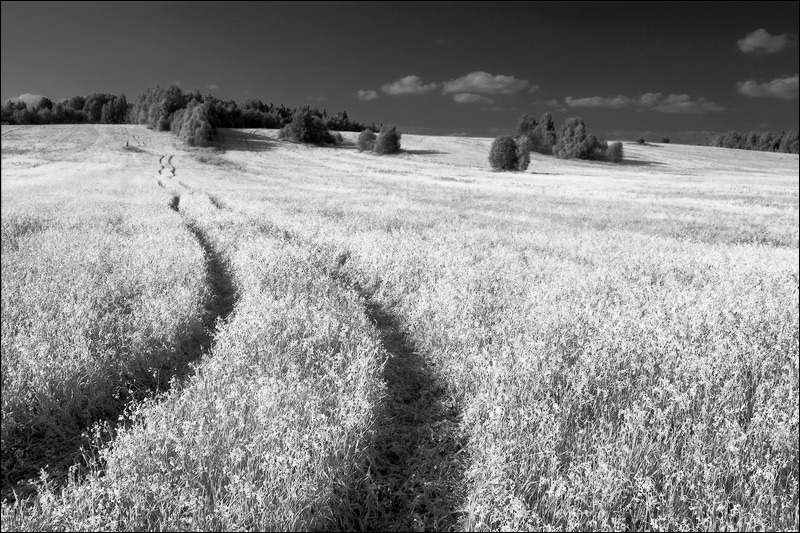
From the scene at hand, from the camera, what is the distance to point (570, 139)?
104m

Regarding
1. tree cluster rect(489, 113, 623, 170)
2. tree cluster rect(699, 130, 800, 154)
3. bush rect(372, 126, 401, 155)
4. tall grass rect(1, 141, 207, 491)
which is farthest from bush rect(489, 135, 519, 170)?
tree cluster rect(699, 130, 800, 154)

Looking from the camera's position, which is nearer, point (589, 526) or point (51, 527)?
point (51, 527)

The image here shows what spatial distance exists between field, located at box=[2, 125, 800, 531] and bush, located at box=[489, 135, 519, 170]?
205ft

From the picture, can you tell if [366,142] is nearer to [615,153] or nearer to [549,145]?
[549,145]

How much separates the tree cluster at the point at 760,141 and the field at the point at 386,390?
15443cm

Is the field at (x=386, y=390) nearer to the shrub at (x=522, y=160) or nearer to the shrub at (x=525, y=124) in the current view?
the shrub at (x=522, y=160)

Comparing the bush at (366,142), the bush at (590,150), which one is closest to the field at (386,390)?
the bush at (366,142)

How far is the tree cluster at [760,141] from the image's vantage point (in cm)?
12425

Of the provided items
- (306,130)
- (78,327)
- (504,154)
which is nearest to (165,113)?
(306,130)

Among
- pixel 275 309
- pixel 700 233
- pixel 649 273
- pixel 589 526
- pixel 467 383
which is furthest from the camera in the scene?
pixel 700 233

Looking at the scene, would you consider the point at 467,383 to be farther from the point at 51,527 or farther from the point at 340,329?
the point at 51,527

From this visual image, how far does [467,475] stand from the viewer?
3547 millimetres

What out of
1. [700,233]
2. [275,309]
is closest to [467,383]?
[275,309]

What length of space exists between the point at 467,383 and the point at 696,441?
2032mm
